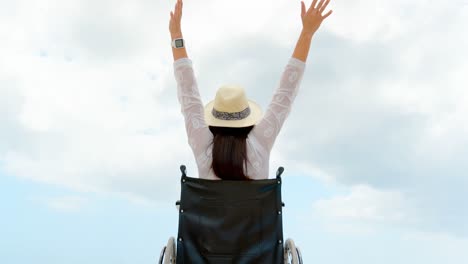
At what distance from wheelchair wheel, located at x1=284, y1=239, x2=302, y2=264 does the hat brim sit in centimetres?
73

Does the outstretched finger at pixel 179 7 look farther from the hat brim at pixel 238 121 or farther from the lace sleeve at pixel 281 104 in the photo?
the lace sleeve at pixel 281 104

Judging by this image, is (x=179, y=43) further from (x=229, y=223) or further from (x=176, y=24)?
(x=229, y=223)

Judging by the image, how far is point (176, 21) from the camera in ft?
11.9

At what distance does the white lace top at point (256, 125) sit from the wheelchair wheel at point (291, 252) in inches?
16.3

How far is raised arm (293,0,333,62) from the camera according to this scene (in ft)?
11.1

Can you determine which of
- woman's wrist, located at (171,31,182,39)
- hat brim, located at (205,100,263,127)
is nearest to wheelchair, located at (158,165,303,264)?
hat brim, located at (205,100,263,127)

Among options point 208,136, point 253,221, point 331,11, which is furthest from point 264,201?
point 331,11

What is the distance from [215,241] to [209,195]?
0.84 ft

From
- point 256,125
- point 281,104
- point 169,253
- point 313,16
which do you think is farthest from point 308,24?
point 169,253

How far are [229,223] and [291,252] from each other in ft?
1.25

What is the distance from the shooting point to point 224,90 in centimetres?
334

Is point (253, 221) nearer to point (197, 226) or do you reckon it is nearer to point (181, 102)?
point (197, 226)

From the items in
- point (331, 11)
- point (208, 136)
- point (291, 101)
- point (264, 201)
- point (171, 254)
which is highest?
point (331, 11)

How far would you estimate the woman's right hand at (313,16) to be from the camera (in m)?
3.49
